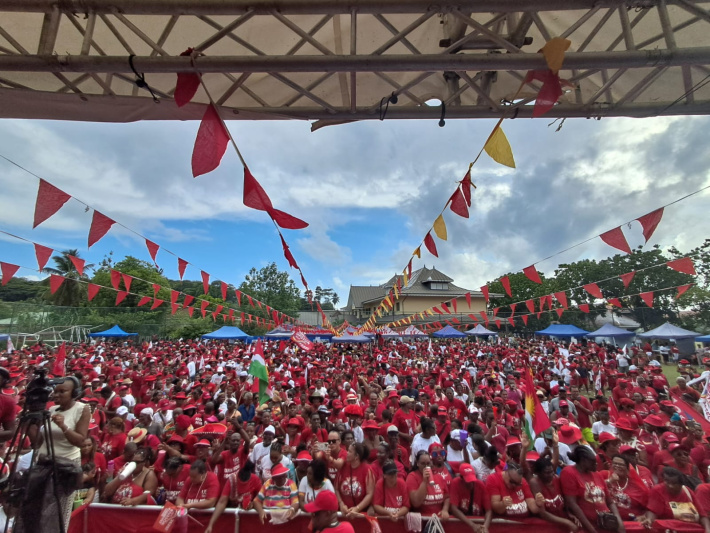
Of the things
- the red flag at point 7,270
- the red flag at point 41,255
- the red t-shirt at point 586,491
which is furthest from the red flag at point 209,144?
the red flag at point 7,270

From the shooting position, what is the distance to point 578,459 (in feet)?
14.2

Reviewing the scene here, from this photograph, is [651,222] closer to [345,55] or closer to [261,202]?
[345,55]

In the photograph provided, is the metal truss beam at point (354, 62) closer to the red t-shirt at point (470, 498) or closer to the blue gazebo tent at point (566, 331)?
the red t-shirt at point (470, 498)

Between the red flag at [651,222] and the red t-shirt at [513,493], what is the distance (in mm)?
4990

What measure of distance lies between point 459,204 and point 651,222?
12.8 feet

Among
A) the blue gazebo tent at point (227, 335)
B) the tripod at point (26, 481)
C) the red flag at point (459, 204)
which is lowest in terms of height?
the tripod at point (26, 481)

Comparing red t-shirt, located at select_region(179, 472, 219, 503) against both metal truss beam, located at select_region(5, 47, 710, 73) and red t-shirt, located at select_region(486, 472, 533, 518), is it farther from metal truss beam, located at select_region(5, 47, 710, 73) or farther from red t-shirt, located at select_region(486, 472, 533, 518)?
metal truss beam, located at select_region(5, 47, 710, 73)

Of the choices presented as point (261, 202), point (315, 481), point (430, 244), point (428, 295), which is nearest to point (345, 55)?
point (261, 202)

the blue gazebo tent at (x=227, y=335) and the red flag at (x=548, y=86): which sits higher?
the red flag at (x=548, y=86)

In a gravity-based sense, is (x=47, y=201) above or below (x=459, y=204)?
below

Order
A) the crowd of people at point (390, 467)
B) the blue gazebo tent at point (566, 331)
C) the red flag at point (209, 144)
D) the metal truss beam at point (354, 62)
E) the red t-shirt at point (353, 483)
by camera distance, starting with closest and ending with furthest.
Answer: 1. the metal truss beam at point (354, 62)
2. the red flag at point (209, 144)
3. the crowd of people at point (390, 467)
4. the red t-shirt at point (353, 483)
5. the blue gazebo tent at point (566, 331)

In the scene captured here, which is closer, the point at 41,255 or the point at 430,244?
the point at 430,244

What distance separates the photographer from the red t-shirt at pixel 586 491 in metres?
4.15

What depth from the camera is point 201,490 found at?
4.55m
